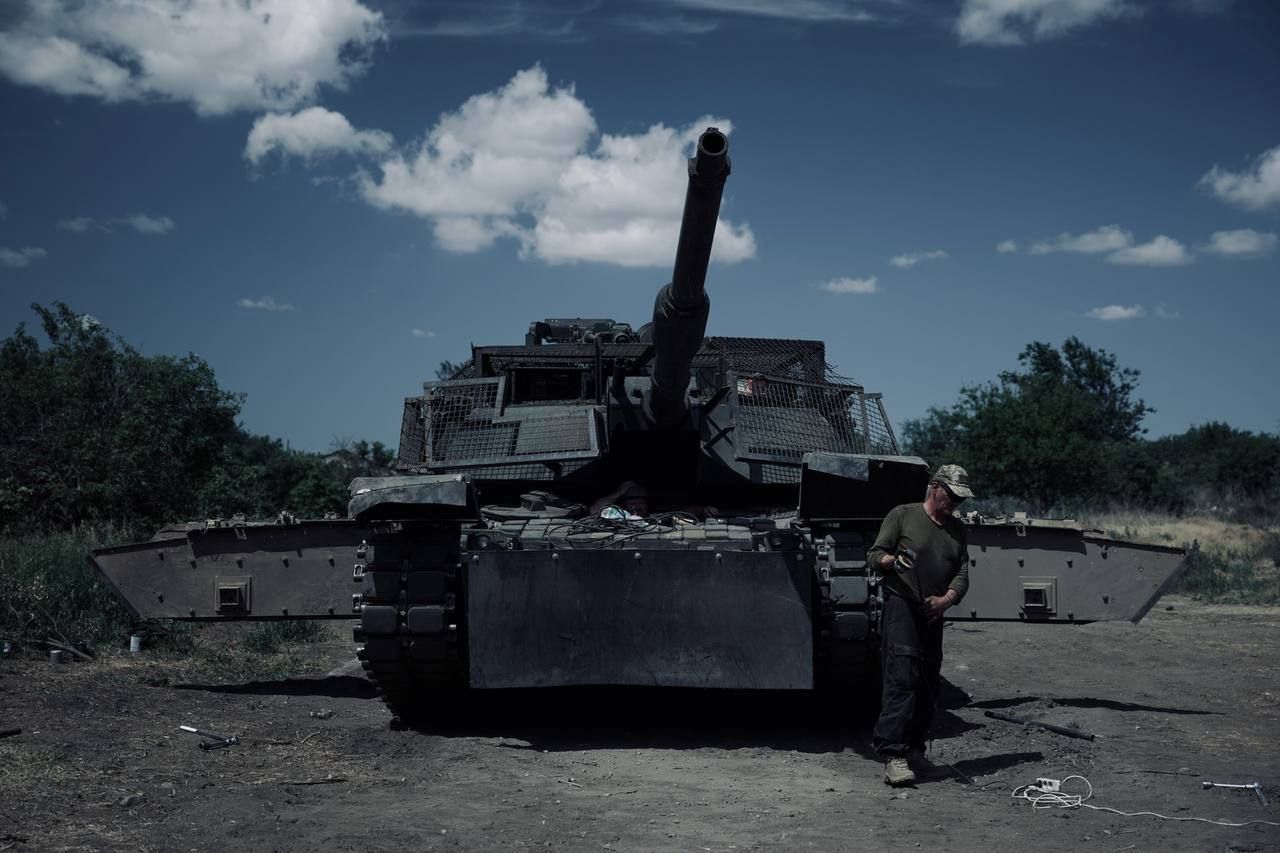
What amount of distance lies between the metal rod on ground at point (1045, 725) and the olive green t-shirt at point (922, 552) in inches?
61.3

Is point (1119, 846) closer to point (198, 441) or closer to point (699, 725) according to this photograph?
point (699, 725)

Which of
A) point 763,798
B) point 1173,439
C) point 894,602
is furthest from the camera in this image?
point 1173,439

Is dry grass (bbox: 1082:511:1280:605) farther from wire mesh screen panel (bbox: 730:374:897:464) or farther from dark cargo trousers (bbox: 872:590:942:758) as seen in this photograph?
dark cargo trousers (bbox: 872:590:942:758)

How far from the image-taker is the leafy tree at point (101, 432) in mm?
15344

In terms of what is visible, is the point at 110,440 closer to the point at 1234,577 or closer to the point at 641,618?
the point at 641,618

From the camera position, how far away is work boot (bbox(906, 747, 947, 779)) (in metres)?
5.99

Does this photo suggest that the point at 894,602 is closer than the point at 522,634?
Yes

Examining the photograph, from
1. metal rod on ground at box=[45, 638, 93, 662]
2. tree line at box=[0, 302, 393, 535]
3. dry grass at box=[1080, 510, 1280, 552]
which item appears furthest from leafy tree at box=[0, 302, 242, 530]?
dry grass at box=[1080, 510, 1280, 552]

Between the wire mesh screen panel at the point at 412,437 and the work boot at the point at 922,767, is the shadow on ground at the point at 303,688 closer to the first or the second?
the wire mesh screen panel at the point at 412,437

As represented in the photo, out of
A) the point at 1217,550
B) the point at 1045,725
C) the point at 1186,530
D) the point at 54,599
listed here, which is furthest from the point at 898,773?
the point at 1186,530

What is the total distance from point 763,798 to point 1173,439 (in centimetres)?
5343

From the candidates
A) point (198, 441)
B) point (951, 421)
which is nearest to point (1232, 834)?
point (198, 441)

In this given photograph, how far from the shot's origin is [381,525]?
6.81m

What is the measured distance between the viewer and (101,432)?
16.1 m
